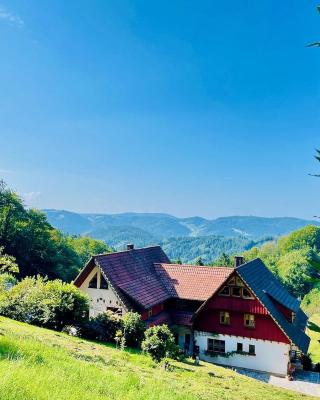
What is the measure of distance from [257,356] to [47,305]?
18.3 meters

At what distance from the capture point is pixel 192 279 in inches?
1554

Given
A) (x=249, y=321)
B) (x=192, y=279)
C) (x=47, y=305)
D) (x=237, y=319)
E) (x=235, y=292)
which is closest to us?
(x=47, y=305)

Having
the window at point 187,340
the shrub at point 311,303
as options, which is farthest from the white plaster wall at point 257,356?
the shrub at point 311,303

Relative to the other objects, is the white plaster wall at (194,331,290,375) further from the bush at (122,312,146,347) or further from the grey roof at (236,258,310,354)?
the bush at (122,312,146,347)

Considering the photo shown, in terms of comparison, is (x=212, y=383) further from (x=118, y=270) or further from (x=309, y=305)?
(x=309, y=305)

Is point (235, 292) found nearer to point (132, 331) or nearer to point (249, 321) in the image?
point (249, 321)

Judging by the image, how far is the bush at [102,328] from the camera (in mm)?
28328

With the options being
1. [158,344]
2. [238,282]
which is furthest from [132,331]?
[238,282]

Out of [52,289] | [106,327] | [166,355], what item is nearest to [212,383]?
[166,355]

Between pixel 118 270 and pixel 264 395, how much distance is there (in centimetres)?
1904

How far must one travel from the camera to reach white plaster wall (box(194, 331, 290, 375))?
105 ft

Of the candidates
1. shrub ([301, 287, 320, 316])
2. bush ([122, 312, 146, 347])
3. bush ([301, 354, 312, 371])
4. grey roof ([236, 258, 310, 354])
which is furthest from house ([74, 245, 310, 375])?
shrub ([301, 287, 320, 316])

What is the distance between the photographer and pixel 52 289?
2877 centimetres

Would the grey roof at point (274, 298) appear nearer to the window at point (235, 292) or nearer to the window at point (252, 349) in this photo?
the window at point (235, 292)
